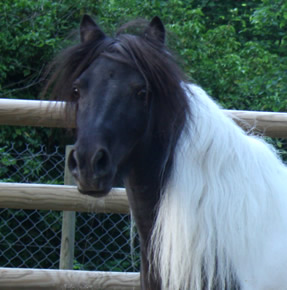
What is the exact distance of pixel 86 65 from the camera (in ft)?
7.11

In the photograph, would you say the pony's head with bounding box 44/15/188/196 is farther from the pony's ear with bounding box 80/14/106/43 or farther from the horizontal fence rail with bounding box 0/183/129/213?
the horizontal fence rail with bounding box 0/183/129/213

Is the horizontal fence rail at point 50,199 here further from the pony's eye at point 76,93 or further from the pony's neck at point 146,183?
the pony's eye at point 76,93

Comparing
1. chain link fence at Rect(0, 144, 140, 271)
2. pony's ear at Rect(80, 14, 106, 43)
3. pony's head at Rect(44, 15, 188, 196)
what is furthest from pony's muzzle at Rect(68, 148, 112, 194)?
chain link fence at Rect(0, 144, 140, 271)

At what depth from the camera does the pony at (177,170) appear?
2047mm

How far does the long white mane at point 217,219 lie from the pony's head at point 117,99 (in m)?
0.12

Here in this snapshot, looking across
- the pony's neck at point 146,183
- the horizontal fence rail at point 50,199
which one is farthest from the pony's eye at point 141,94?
the horizontal fence rail at point 50,199

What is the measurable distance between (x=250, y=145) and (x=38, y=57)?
3515mm

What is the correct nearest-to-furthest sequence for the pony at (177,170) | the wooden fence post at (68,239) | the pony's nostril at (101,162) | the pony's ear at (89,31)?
1. the pony's nostril at (101,162)
2. the pony at (177,170)
3. the pony's ear at (89,31)
4. the wooden fence post at (68,239)

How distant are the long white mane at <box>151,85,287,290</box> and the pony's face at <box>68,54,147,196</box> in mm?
213

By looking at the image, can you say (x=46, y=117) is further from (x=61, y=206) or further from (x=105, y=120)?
(x=105, y=120)

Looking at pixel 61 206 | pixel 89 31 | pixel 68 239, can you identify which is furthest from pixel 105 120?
pixel 68 239

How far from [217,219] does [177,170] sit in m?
0.22

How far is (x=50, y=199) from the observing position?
10.5 feet

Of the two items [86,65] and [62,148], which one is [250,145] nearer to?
[86,65]
